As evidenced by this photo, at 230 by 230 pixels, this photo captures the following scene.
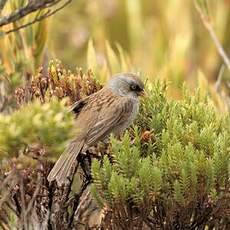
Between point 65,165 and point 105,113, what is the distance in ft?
2.70

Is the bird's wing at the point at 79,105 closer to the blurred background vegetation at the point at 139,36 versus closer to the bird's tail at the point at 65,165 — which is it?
the bird's tail at the point at 65,165

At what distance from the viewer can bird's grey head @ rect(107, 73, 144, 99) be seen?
199 inches

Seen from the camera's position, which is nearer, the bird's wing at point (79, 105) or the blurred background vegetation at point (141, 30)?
the bird's wing at point (79, 105)

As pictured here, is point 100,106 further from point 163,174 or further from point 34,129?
point 34,129

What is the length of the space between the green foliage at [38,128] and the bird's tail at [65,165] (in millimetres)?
1114

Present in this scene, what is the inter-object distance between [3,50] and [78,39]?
25.0 feet

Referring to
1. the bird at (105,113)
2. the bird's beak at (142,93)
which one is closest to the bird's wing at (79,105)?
the bird at (105,113)

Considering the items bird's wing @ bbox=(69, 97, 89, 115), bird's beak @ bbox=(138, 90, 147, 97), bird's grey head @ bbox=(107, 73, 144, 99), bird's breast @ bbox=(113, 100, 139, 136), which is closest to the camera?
bird's wing @ bbox=(69, 97, 89, 115)

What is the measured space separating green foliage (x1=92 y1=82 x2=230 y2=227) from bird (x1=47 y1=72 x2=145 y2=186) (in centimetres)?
42

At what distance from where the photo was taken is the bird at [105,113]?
4.57 meters

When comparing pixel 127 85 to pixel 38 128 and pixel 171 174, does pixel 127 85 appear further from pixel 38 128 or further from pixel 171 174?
pixel 38 128

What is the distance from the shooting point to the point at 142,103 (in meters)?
4.90

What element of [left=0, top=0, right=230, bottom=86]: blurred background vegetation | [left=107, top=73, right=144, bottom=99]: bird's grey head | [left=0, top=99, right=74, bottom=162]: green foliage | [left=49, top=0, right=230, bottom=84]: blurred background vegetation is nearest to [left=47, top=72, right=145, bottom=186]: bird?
[left=107, top=73, right=144, bottom=99]: bird's grey head

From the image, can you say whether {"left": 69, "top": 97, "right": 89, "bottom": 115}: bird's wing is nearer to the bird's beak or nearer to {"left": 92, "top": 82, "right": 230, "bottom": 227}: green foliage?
the bird's beak
